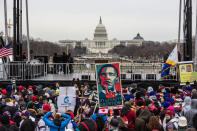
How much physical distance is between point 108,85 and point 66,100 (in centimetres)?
158

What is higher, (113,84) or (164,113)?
(113,84)

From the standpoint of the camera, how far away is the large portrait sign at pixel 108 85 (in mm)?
9098

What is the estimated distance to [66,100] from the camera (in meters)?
10.1

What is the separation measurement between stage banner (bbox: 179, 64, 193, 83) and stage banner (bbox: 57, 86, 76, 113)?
8.58m

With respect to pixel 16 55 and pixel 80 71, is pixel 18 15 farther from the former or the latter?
pixel 80 71

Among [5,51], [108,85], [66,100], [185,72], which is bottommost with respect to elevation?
[66,100]

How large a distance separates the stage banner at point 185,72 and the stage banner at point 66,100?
8576 millimetres

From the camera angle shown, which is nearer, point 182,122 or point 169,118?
point 182,122

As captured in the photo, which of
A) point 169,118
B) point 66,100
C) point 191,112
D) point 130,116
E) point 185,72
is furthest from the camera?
point 185,72

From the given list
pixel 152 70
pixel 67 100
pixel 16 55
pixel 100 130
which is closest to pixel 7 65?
pixel 16 55

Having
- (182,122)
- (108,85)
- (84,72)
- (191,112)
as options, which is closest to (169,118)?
(182,122)

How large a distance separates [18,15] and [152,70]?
840 centimetres

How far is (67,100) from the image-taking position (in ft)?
33.1

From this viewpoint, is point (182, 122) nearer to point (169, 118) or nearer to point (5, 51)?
point (169, 118)
